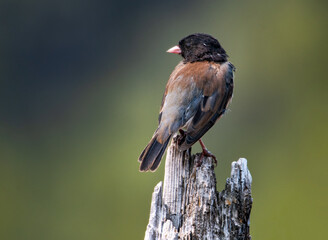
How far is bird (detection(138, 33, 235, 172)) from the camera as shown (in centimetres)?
650

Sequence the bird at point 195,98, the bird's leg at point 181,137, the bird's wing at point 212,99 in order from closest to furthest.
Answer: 1. the bird's leg at point 181,137
2. the bird at point 195,98
3. the bird's wing at point 212,99

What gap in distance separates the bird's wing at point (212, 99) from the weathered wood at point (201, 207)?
1.19 m

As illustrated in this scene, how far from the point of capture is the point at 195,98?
6.85m

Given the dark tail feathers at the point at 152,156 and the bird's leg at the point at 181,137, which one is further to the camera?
the dark tail feathers at the point at 152,156

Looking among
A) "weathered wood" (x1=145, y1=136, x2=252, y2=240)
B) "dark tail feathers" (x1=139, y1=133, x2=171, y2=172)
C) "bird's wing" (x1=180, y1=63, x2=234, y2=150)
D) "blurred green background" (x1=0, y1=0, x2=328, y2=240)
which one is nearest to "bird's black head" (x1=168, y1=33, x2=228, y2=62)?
"bird's wing" (x1=180, y1=63, x2=234, y2=150)

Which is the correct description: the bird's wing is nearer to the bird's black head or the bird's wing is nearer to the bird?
the bird

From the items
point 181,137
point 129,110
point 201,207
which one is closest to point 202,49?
point 181,137

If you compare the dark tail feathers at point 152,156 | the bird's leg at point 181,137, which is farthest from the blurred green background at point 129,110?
the dark tail feathers at point 152,156

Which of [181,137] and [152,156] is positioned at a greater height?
[181,137]

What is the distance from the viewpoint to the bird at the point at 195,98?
21.3ft

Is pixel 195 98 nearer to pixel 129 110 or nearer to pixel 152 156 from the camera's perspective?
pixel 152 156

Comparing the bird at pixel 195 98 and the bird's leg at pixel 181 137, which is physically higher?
the bird at pixel 195 98

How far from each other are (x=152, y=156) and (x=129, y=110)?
594 inches

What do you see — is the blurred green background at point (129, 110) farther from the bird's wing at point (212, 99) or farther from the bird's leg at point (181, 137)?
the bird's leg at point (181, 137)
